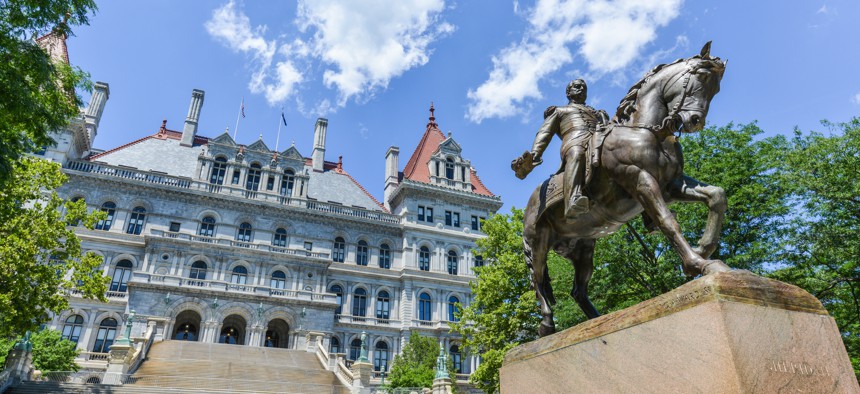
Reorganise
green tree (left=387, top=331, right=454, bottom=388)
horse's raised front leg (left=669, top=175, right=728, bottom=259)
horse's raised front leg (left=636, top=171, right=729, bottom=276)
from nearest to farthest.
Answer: horse's raised front leg (left=636, top=171, right=729, bottom=276) → horse's raised front leg (left=669, top=175, right=728, bottom=259) → green tree (left=387, top=331, right=454, bottom=388)

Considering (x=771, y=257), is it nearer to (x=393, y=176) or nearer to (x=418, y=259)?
(x=418, y=259)

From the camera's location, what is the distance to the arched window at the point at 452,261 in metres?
44.5

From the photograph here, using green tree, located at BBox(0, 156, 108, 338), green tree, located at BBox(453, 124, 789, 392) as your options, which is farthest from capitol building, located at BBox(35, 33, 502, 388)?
green tree, located at BBox(453, 124, 789, 392)

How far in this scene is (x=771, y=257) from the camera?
15.8m

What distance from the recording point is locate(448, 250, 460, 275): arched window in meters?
44.5

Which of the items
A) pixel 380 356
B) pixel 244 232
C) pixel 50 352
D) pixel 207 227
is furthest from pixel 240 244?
pixel 50 352

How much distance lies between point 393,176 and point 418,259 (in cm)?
1035

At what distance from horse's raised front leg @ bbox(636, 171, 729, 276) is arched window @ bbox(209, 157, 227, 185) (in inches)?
1588

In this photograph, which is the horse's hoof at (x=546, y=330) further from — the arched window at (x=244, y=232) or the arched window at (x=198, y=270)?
the arched window at (x=244, y=232)

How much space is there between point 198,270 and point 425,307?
1716cm

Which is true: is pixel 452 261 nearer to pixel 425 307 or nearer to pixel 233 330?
pixel 425 307

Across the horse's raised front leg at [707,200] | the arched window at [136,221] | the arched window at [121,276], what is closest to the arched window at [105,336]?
the arched window at [121,276]

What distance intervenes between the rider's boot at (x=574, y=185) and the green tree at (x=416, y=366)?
2277cm

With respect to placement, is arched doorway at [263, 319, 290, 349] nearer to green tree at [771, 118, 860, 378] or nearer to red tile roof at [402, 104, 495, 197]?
red tile roof at [402, 104, 495, 197]
